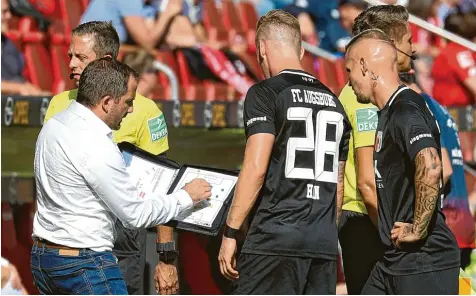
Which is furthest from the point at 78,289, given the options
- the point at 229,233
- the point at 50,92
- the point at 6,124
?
the point at 50,92

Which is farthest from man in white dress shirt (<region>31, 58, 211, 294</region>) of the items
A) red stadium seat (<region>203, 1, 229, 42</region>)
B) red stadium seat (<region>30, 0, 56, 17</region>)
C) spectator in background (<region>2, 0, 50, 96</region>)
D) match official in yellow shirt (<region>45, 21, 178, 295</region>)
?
red stadium seat (<region>203, 1, 229, 42</region>)

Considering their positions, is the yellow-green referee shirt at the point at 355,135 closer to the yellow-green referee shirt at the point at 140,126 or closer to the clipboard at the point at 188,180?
the clipboard at the point at 188,180

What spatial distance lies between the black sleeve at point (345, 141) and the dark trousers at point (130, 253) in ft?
4.46

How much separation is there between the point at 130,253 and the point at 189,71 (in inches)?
183

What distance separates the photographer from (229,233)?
5301 millimetres

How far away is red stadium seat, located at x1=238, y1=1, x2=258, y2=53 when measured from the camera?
12000mm

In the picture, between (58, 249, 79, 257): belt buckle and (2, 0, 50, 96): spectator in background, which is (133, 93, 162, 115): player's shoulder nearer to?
(58, 249, 79, 257): belt buckle

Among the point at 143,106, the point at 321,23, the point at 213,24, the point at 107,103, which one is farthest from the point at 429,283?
the point at 321,23

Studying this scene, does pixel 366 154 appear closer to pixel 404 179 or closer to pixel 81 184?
pixel 404 179

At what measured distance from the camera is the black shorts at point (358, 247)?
6086 millimetres

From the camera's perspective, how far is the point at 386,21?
6.02 metres

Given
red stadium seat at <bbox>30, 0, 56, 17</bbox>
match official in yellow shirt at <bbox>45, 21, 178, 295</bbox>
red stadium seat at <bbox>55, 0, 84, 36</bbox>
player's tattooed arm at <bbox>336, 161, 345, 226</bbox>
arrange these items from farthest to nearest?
red stadium seat at <bbox>55, 0, 84, 36</bbox>, red stadium seat at <bbox>30, 0, 56, 17</bbox>, match official in yellow shirt at <bbox>45, 21, 178, 295</bbox>, player's tattooed arm at <bbox>336, 161, 345, 226</bbox>

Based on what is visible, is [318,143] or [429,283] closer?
[429,283]

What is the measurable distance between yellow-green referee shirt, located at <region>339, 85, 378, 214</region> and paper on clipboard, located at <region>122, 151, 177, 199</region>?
3.33ft
